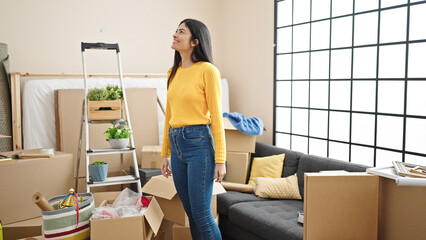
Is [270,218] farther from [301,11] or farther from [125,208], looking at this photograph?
[301,11]

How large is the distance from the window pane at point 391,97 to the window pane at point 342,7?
682 millimetres

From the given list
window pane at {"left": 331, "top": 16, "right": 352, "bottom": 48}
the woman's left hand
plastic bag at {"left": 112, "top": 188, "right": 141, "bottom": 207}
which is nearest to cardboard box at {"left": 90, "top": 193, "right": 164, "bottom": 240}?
plastic bag at {"left": 112, "top": 188, "right": 141, "bottom": 207}

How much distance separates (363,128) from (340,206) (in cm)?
130

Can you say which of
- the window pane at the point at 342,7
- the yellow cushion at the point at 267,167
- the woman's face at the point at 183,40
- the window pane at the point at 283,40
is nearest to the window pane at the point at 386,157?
the yellow cushion at the point at 267,167

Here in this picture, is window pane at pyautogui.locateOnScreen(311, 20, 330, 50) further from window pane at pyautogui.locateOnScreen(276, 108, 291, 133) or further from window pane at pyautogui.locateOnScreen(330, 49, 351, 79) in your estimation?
window pane at pyautogui.locateOnScreen(276, 108, 291, 133)

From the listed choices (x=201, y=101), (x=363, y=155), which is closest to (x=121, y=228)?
(x=201, y=101)

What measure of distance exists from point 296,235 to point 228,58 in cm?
275

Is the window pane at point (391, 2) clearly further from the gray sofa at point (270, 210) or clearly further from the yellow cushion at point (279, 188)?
the yellow cushion at point (279, 188)

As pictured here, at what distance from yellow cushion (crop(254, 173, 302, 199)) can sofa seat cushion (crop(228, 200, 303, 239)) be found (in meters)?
0.06

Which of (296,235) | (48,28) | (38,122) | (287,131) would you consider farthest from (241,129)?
(48,28)

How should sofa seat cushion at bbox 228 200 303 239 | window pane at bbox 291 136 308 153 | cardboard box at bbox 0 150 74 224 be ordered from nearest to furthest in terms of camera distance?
sofa seat cushion at bbox 228 200 303 239 < cardboard box at bbox 0 150 74 224 < window pane at bbox 291 136 308 153

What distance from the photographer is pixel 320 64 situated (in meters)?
3.53

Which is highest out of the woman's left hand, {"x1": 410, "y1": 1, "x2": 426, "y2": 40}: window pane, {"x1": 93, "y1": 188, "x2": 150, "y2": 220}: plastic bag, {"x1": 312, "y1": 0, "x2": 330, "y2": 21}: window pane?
{"x1": 312, "y1": 0, "x2": 330, "y2": 21}: window pane

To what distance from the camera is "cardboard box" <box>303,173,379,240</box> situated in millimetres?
1974
